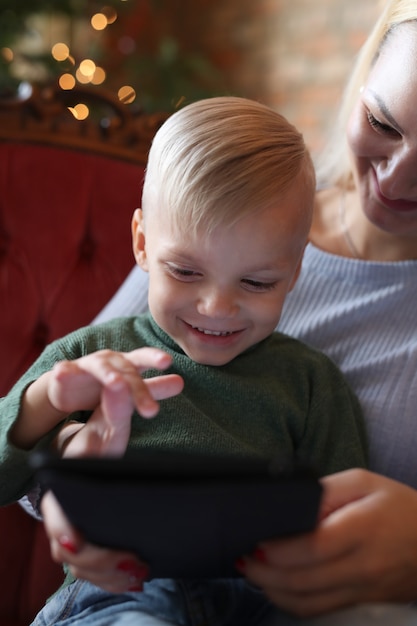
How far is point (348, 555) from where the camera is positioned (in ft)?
2.80

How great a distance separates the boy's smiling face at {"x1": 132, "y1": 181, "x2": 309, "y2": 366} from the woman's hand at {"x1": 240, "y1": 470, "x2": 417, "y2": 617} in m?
0.22

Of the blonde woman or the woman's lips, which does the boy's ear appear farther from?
the woman's lips

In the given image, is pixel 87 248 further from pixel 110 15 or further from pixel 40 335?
pixel 110 15

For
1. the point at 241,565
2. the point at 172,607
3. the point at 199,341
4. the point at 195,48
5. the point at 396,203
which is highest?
the point at 396,203

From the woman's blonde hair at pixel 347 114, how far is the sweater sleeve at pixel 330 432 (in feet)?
1.55

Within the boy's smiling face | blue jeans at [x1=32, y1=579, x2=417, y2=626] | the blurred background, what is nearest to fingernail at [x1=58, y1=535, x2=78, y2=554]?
blue jeans at [x1=32, y1=579, x2=417, y2=626]

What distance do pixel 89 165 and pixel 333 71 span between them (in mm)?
2524

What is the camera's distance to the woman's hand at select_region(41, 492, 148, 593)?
0.79 metres

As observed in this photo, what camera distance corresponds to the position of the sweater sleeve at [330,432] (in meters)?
1.07

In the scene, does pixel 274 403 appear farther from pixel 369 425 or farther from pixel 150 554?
pixel 150 554

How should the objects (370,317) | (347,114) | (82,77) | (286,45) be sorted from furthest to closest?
1. (286,45)
2. (82,77)
3. (347,114)
4. (370,317)

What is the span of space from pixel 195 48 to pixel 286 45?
2.25 feet

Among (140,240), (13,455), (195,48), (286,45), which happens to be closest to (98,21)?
(286,45)

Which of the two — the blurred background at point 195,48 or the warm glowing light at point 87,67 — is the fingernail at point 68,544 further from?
the warm glowing light at point 87,67
